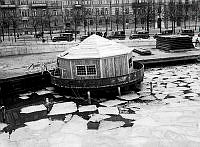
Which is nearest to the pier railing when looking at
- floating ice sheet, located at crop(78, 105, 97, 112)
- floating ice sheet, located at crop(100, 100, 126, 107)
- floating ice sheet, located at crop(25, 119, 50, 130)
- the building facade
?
floating ice sheet, located at crop(100, 100, 126, 107)

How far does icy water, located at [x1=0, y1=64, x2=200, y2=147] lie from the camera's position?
57.6ft

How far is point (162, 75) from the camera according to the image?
33312 millimetres

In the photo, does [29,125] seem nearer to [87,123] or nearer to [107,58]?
[87,123]

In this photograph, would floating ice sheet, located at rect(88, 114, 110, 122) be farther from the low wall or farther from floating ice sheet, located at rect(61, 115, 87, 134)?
the low wall

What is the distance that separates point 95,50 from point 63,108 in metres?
6.15

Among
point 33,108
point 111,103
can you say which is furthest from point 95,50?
point 33,108

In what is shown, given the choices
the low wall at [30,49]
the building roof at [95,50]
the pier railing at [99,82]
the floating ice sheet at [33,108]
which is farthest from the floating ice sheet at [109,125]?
the low wall at [30,49]

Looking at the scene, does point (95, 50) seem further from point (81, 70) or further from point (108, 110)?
point (108, 110)

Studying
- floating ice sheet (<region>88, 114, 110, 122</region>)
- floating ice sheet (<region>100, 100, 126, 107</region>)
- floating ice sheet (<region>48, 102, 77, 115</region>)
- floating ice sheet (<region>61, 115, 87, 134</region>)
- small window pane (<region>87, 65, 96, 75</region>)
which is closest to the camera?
floating ice sheet (<region>61, 115, 87, 134</region>)

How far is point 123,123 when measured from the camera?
20.0 metres

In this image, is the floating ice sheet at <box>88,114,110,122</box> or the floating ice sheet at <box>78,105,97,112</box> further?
the floating ice sheet at <box>78,105,97,112</box>

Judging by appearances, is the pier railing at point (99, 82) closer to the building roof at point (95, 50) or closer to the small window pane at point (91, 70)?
the small window pane at point (91, 70)

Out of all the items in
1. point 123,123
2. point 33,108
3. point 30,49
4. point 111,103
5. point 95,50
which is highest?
point 95,50

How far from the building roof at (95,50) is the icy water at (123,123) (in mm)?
3704
